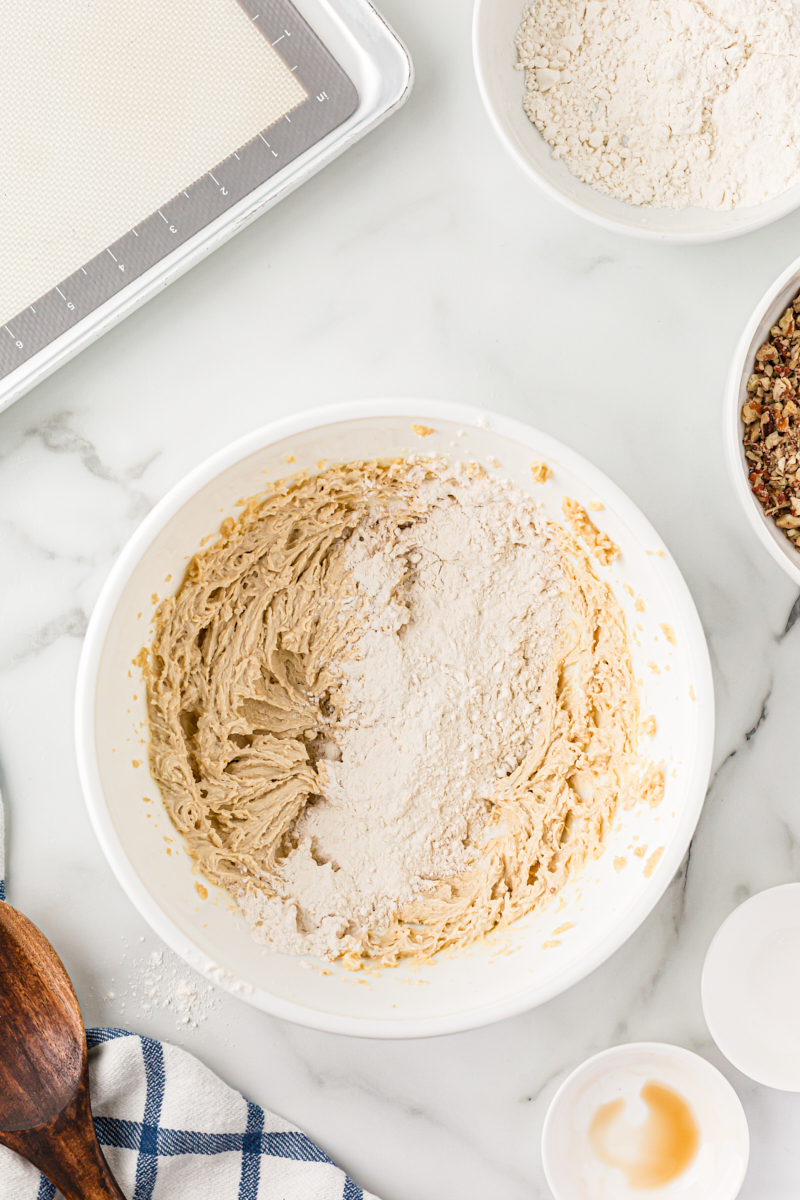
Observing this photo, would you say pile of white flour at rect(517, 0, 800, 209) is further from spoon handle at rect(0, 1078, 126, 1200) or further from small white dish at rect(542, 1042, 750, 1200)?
spoon handle at rect(0, 1078, 126, 1200)

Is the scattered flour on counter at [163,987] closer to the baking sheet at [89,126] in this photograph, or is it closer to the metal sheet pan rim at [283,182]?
the metal sheet pan rim at [283,182]

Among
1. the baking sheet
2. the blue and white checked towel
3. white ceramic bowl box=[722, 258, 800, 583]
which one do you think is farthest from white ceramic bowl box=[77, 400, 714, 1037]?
the baking sheet

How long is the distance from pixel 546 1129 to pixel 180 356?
1.12 meters

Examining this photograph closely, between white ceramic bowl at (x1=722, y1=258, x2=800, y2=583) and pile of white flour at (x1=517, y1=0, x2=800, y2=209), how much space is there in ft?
0.50

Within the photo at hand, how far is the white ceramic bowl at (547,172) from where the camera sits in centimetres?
98

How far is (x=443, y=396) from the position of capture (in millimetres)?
1078

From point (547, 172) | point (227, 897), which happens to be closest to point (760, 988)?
point (227, 897)

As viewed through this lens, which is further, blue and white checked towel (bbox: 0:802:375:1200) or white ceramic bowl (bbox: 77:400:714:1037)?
blue and white checked towel (bbox: 0:802:375:1200)

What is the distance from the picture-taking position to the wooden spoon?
1.03 m

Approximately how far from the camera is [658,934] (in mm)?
1097

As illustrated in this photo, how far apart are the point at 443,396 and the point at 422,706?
0.41 metres

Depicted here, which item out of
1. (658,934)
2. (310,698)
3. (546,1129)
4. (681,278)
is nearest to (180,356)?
(310,698)

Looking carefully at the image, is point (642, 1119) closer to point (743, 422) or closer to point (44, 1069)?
point (44, 1069)

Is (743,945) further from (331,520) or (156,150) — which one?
(156,150)
